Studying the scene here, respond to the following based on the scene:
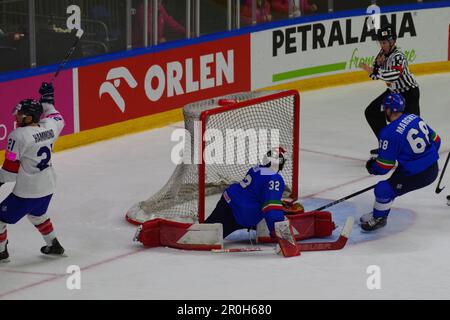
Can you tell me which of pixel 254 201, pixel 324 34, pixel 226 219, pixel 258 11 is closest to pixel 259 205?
pixel 254 201

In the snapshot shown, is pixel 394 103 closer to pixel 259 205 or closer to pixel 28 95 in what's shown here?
pixel 259 205

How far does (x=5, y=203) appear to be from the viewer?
7.61 metres

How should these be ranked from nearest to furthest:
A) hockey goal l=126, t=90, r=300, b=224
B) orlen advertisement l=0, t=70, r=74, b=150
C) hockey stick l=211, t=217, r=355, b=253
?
1. hockey stick l=211, t=217, r=355, b=253
2. hockey goal l=126, t=90, r=300, b=224
3. orlen advertisement l=0, t=70, r=74, b=150

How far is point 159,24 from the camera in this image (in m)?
11.8

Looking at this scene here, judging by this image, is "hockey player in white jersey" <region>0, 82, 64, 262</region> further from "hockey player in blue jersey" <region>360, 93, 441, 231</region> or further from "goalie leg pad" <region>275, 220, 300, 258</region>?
"hockey player in blue jersey" <region>360, 93, 441, 231</region>

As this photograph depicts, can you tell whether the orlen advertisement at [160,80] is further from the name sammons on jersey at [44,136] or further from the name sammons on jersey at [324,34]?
the name sammons on jersey at [44,136]

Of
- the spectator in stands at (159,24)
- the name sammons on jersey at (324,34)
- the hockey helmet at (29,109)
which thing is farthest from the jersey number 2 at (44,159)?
the name sammons on jersey at (324,34)

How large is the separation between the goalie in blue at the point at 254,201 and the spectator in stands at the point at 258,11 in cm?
472

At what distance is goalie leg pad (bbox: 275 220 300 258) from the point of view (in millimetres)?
7734

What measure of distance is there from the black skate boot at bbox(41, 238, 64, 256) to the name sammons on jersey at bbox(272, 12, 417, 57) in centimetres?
566

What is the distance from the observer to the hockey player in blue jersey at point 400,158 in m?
8.35

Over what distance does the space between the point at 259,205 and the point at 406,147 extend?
1.15 m

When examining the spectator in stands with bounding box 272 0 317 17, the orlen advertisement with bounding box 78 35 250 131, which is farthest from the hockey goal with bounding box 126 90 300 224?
the spectator in stands with bounding box 272 0 317 17

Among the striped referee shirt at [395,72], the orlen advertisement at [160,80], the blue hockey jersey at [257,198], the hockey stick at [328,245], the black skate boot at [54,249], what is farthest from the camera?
the orlen advertisement at [160,80]
